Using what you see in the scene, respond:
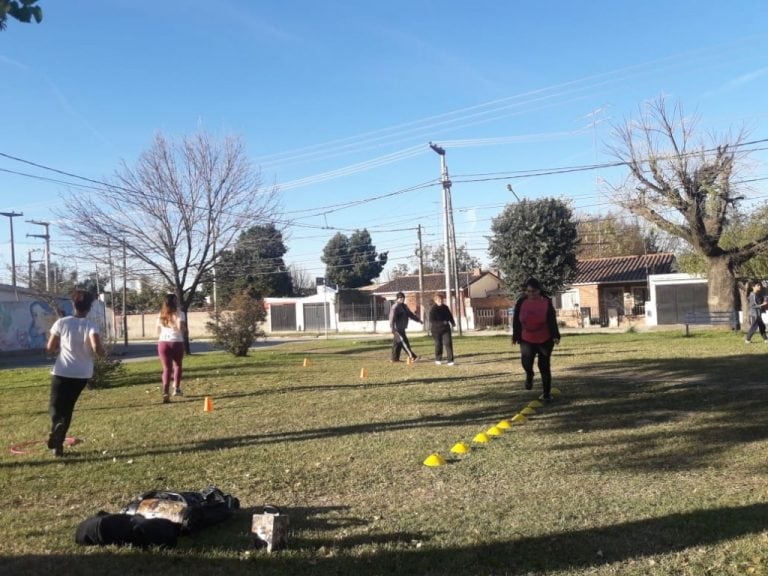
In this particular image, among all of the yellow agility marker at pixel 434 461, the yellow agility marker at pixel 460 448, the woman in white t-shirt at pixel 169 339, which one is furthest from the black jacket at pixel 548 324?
the woman in white t-shirt at pixel 169 339

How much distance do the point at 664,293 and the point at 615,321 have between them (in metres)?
3.46

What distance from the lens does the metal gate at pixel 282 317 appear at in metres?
57.8

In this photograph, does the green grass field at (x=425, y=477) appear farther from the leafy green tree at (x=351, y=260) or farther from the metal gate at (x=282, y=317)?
the leafy green tree at (x=351, y=260)

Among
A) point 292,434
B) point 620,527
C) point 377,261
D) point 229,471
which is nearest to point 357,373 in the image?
point 292,434

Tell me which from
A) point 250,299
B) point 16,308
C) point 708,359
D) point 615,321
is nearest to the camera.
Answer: point 708,359

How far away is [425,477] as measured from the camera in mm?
5617

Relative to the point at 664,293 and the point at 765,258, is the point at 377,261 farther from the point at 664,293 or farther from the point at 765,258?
the point at 765,258

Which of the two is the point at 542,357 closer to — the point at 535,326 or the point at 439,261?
the point at 535,326

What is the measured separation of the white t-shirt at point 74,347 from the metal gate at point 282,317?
50805 millimetres

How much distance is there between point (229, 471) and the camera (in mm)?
5945

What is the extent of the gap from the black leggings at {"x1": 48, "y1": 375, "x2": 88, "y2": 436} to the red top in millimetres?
5682

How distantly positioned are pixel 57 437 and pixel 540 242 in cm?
2703

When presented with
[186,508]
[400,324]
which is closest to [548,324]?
[186,508]

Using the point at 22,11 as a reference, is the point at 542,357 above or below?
below
